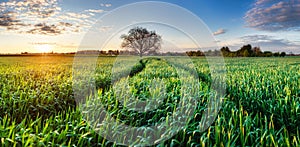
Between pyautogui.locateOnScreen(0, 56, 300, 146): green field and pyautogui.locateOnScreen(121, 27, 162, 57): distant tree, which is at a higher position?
pyautogui.locateOnScreen(121, 27, 162, 57): distant tree

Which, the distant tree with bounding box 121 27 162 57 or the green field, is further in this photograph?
the distant tree with bounding box 121 27 162 57

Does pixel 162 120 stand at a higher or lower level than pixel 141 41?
lower

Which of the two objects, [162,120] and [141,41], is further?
[141,41]

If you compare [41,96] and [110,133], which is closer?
[110,133]

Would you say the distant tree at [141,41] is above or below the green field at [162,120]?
above

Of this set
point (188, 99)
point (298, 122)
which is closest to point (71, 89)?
point (188, 99)

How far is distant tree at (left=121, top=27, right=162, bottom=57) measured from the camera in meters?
34.7

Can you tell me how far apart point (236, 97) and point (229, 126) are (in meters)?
2.67

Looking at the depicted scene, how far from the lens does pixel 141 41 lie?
1469 inches

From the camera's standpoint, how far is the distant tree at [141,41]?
34.7m

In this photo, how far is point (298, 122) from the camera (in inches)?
158

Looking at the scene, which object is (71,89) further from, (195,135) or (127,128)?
(195,135)

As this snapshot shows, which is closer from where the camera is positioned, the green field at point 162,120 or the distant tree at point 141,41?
the green field at point 162,120

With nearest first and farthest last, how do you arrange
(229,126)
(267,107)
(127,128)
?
(229,126)
(127,128)
(267,107)
